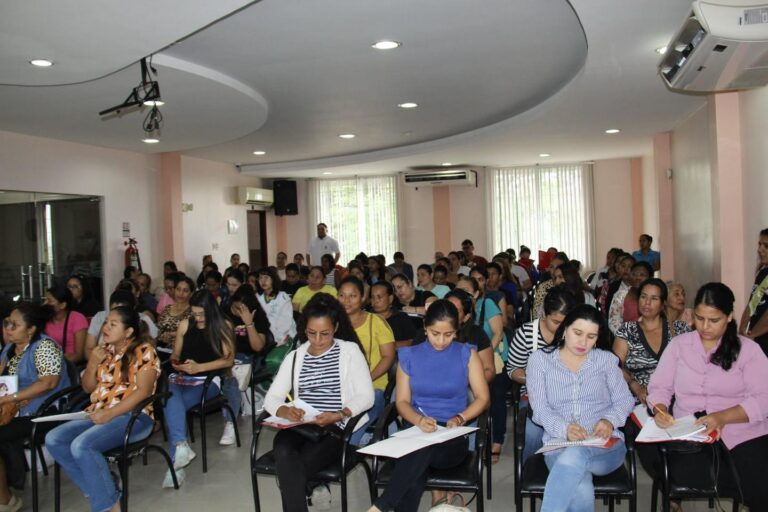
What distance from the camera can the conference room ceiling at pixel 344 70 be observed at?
4.67 metres

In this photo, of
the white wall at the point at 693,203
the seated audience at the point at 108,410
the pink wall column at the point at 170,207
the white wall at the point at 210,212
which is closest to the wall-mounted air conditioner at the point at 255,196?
the white wall at the point at 210,212

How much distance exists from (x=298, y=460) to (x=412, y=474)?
605 mm

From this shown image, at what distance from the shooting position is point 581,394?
11.5 feet

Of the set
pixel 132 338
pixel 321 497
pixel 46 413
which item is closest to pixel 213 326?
pixel 132 338

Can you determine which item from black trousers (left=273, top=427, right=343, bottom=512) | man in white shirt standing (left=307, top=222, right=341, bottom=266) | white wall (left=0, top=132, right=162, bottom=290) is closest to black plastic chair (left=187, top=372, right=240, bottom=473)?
black trousers (left=273, top=427, right=343, bottom=512)

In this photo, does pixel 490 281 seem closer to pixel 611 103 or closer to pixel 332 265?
pixel 611 103

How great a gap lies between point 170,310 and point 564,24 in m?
3.90

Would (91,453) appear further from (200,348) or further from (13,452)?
(200,348)

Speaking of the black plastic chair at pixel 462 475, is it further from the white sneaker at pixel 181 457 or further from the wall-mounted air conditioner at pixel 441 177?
the wall-mounted air conditioner at pixel 441 177

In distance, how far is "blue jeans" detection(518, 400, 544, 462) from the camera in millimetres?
3791

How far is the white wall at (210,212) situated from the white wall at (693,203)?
751 cm

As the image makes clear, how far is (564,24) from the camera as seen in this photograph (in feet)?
18.6

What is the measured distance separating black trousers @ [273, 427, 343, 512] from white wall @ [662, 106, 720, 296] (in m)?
4.73

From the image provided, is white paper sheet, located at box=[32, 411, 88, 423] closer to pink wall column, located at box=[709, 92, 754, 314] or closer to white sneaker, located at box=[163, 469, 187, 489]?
white sneaker, located at box=[163, 469, 187, 489]
